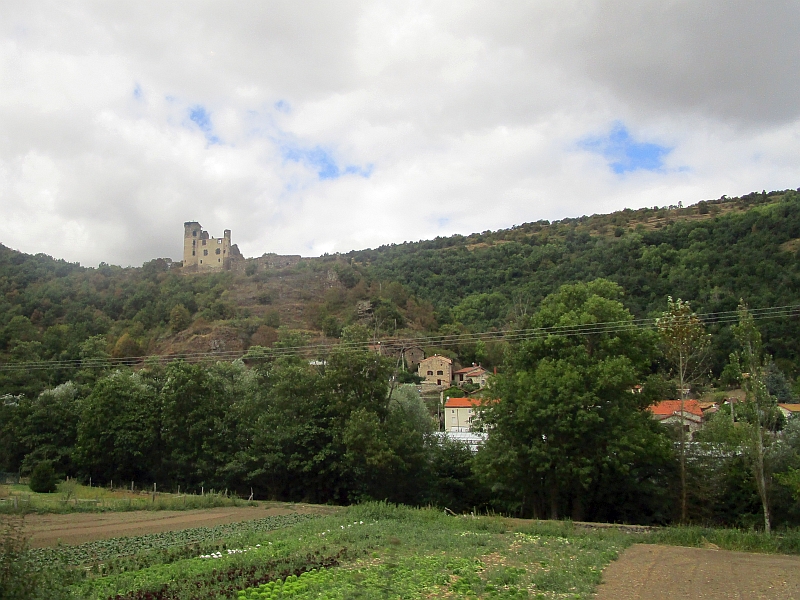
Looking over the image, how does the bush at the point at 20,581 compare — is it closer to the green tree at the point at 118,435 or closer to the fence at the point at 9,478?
the green tree at the point at 118,435

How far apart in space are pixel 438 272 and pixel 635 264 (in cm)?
4178

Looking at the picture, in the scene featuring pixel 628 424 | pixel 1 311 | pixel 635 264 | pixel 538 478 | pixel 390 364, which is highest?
pixel 635 264

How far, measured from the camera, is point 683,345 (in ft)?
83.4

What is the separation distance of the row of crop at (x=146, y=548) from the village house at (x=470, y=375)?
5476 cm

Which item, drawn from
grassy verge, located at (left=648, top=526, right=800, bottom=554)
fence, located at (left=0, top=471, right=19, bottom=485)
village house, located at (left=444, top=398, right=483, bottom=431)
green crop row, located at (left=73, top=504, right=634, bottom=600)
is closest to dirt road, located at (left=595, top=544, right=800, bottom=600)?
green crop row, located at (left=73, top=504, right=634, bottom=600)

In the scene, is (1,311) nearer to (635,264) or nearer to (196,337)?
(196,337)

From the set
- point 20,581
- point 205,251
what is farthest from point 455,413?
point 205,251

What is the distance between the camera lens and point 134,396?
3881cm

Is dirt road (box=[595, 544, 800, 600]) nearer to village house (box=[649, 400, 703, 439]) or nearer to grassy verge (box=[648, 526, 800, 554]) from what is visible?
grassy verge (box=[648, 526, 800, 554])

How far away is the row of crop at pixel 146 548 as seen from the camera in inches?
526

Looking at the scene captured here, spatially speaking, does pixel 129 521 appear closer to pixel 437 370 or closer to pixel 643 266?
pixel 437 370

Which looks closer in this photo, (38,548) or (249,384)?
(38,548)

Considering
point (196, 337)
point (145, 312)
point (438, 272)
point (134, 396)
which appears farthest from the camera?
point (438, 272)

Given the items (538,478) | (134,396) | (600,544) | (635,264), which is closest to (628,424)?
(538,478)
